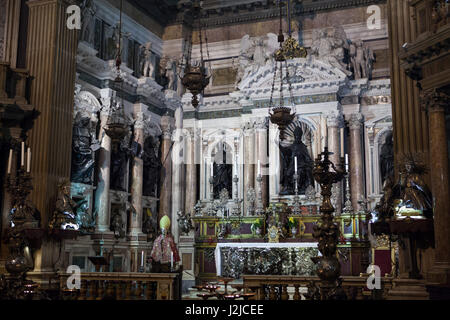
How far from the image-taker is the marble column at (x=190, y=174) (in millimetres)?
19995

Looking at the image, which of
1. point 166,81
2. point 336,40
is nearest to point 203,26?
point 166,81

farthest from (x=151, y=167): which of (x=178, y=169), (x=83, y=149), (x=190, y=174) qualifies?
(x=83, y=149)

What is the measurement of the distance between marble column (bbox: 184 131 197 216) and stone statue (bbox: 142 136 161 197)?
121 cm

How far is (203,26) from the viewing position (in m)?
21.3

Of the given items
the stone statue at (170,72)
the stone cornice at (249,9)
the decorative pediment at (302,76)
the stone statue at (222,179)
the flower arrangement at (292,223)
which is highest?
the stone cornice at (249,9)

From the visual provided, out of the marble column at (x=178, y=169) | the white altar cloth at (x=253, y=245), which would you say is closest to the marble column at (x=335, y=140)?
the white altar cloth at (x=253, y=245)

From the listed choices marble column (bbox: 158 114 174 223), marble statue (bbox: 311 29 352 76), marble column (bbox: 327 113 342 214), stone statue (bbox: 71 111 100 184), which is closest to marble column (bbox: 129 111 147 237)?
marble column (bbox: 158 114 174 223)

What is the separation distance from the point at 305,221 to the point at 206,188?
15.2ft

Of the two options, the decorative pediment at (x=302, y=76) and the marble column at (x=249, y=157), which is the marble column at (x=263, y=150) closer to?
the marble column at (x=249, y=157)

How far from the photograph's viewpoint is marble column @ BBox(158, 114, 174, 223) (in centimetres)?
1964

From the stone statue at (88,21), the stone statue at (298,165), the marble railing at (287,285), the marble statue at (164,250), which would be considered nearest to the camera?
the marble railing at (287,285)

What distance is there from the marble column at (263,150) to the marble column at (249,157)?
223mm

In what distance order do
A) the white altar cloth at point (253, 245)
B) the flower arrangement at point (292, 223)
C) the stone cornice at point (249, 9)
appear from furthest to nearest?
the stone cornice at point (249, 9) → the flower arrangement at point (292, 223) → the white altar cloth at point (253, 245)
